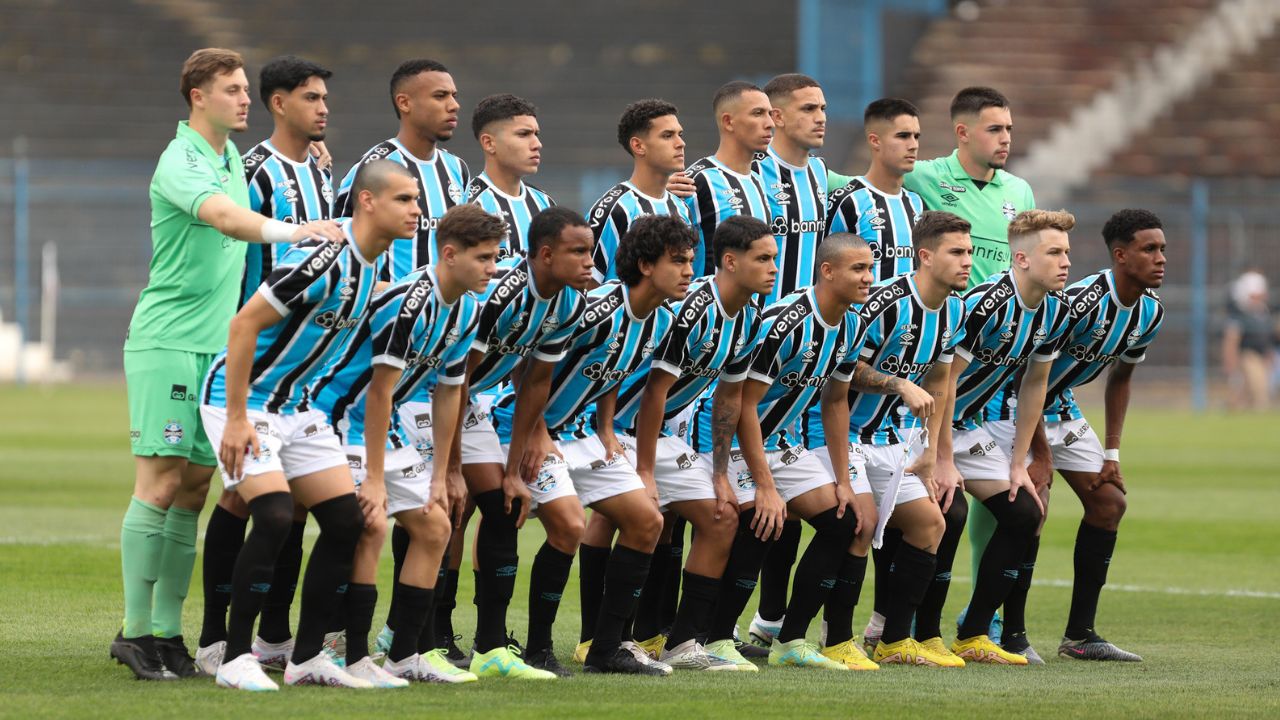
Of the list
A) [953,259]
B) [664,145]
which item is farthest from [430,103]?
[953,259]

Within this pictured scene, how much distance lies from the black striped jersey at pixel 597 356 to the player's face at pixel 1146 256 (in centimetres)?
239

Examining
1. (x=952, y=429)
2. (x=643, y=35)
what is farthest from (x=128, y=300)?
(x=952, y=429)

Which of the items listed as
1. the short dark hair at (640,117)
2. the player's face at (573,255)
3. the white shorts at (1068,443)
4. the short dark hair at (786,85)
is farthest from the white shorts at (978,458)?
the player's face at (573,255)

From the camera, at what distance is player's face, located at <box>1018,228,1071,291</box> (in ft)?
26.1

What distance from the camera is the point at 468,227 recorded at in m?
6.58

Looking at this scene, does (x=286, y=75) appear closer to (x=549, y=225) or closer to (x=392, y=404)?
(x=549, y=225)

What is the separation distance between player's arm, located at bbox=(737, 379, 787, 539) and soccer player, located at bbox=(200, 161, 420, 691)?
1.73 m

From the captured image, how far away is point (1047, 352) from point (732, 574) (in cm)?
181

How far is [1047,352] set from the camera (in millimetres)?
8195

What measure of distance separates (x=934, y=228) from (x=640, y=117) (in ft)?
4.49

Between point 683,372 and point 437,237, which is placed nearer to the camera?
point 437,237

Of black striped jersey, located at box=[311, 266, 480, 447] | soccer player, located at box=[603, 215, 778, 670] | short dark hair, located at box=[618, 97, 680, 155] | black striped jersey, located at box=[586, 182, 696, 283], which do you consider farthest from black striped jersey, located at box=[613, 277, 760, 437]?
black striped jersey, located at box=[311, 266, 480, 447]

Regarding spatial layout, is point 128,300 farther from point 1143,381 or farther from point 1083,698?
point 1083,698

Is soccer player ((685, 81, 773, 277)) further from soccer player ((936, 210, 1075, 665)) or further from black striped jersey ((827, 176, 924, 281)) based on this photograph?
soccer player ((936, 210, 1075, 665))
